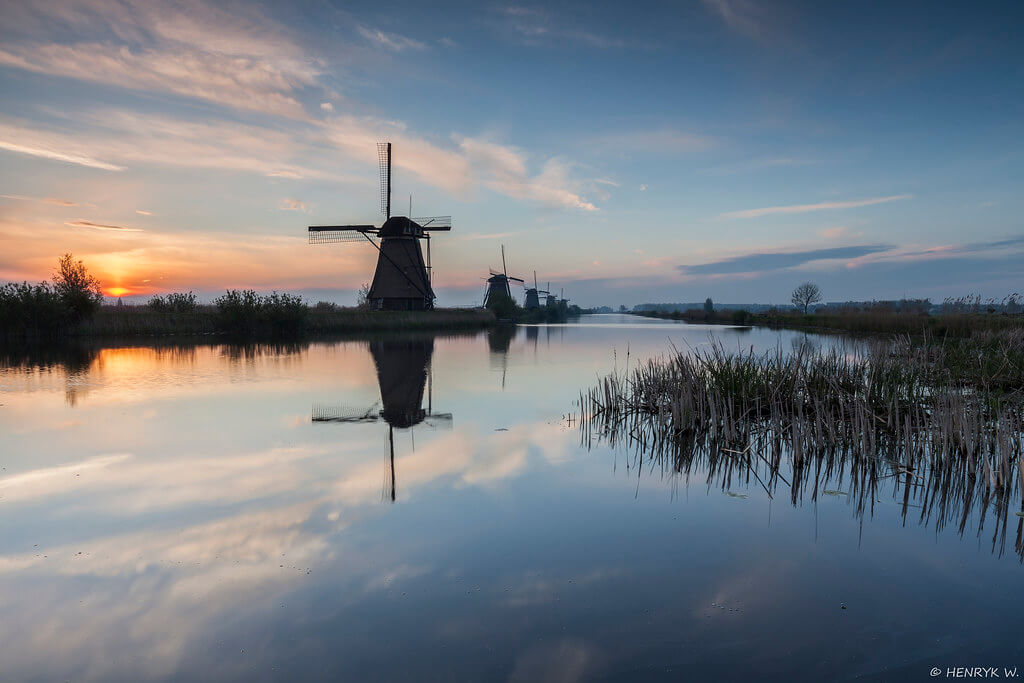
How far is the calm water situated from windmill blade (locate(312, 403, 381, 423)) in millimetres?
1685

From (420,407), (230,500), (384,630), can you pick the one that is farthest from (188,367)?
(384,630)

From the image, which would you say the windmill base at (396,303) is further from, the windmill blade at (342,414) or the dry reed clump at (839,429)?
the dry reed clump at (839,429)

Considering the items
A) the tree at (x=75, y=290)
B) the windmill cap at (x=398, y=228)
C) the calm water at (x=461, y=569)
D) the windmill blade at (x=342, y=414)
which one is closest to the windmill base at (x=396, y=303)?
the windmill cap at (x=398, y=228)

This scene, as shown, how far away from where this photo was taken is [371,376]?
1605 centimetres

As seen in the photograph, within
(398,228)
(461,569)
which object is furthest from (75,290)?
(461,569)

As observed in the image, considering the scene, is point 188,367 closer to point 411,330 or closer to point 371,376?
point 371,376

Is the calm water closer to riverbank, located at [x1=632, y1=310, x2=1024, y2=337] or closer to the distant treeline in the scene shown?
riverbank, located at [x1=632, y1=310, x2=1024, y2=337]

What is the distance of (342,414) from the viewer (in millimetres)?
10602

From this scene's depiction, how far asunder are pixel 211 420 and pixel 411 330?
100ft

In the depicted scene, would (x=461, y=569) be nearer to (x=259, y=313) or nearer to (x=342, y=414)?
(x=342, y=414)

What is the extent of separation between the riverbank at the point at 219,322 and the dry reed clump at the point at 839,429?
30.4 m

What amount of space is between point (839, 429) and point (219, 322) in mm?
35634

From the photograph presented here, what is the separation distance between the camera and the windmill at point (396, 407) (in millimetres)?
9695

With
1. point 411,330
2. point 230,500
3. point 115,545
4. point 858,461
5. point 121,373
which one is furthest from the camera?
point 411,330
